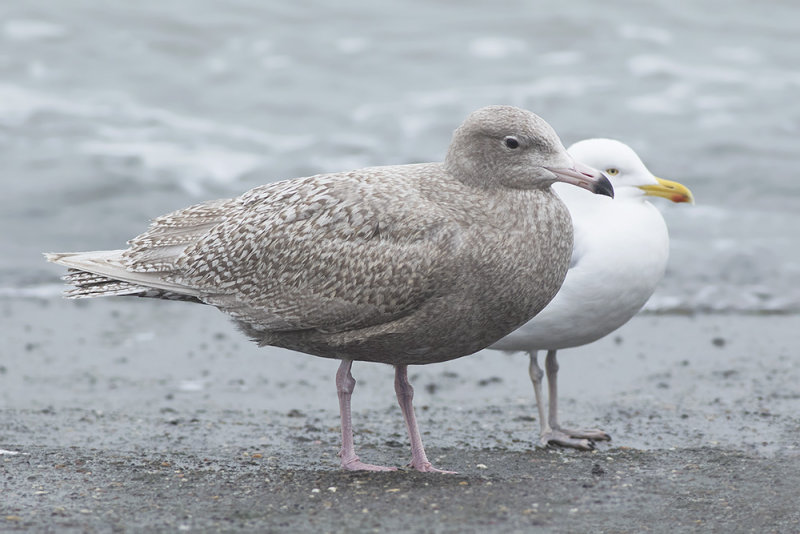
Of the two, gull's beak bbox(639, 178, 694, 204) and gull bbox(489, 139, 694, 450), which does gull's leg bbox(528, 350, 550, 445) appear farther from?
gull's beak bbox(639, 178, 694, 204)

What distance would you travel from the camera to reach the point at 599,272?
669cm

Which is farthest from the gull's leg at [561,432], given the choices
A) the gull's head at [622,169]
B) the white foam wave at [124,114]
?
the white foam wave at [124,114]

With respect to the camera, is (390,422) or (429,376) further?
(429,376)

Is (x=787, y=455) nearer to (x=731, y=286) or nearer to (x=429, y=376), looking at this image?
(x=429, y=376)

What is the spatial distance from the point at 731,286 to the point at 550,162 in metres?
6.38

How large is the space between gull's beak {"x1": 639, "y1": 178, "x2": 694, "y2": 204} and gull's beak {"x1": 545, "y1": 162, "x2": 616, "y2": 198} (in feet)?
7.18

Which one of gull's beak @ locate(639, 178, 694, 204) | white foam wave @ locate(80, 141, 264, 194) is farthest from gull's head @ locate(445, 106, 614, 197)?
white foam wave @ locate(80, 141, 264, 194)

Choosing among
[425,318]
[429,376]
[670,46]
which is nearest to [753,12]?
[670,46]

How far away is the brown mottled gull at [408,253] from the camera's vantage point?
5.22m

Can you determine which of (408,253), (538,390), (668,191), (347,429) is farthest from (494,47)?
(408,253)

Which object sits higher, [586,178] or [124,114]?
[124,114]

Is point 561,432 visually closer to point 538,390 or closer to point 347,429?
point 538,390

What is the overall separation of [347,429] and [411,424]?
36cm

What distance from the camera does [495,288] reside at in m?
5.22
